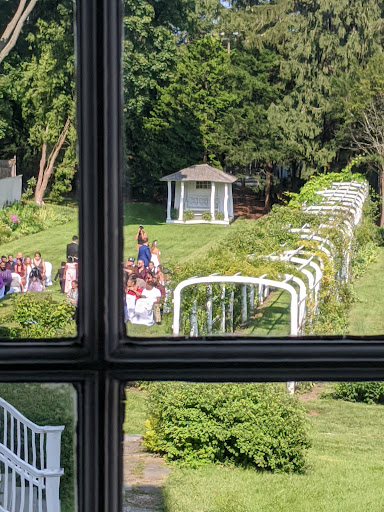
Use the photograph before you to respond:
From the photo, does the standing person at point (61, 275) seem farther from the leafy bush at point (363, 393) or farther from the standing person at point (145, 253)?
Answer: the leafy bush at point (363, 393)

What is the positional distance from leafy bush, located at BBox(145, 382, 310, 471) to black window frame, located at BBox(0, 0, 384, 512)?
0.25 metres

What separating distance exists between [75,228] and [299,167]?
0.24 metres

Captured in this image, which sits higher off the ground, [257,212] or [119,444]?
[257,212]

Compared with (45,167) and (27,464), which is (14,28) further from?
(27,464)

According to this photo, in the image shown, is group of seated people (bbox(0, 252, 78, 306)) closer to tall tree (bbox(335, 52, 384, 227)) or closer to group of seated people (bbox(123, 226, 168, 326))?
group of seated people (bbox(123, 226, 168, 326))

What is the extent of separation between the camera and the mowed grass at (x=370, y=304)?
0.56m

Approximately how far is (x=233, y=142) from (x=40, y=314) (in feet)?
0.67

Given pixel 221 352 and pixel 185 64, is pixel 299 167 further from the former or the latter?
pixel 221 352

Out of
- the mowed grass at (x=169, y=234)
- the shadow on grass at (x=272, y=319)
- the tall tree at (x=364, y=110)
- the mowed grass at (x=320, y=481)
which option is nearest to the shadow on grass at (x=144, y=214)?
the mowed grass at (x=169, y=234)

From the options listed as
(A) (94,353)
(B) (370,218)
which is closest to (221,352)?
(A) (94,353)

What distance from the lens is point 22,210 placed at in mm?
504

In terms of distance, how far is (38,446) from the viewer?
0.55 meters

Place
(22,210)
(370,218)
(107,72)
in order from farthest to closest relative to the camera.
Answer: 1. (370,218)
2. (22,210)
3. (107,72)

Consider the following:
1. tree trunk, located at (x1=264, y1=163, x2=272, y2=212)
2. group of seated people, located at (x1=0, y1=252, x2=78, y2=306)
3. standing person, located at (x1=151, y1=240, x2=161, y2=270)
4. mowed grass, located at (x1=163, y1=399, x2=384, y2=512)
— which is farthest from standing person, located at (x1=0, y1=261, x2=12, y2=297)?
mowed grass, located at (x1=163, y1=399, x2=384, y2=512)
